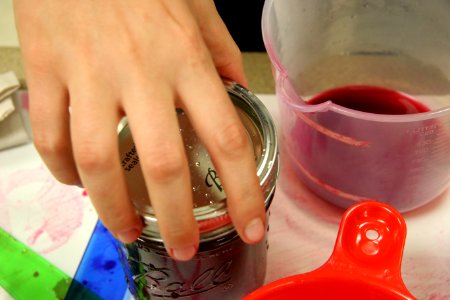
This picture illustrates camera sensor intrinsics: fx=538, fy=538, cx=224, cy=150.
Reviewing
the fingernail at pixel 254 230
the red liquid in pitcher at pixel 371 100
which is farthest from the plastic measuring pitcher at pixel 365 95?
the fingernail at pixel 254 230

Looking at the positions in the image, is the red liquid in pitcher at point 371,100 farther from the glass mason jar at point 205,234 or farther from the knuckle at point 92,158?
the knuckle at point 92,158

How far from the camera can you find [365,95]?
542 millimetres

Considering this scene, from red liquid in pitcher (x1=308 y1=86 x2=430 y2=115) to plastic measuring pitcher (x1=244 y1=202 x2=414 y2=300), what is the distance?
7.2 inches

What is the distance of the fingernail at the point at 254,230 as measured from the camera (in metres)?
0.30

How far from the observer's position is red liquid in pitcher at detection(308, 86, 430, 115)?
0.53 metres

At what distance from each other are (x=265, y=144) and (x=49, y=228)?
0.26m

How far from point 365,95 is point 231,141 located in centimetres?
30

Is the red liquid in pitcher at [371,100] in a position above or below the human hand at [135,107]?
below

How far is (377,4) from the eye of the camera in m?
0.55

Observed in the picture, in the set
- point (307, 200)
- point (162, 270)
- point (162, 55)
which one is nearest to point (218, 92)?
point (162, 55)

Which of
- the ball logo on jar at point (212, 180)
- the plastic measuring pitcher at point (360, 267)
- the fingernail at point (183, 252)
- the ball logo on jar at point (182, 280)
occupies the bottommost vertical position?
the ball logo on jar at point (182, 280)

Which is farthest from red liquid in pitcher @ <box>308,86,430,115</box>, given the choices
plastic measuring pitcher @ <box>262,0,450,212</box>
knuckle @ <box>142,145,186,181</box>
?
knuckle @ <box>142,145,186,181</box>

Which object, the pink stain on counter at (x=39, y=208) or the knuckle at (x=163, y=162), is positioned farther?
the pink stain on counter at (x=39, y=208)

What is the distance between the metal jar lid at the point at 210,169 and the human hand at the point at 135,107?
1cm
